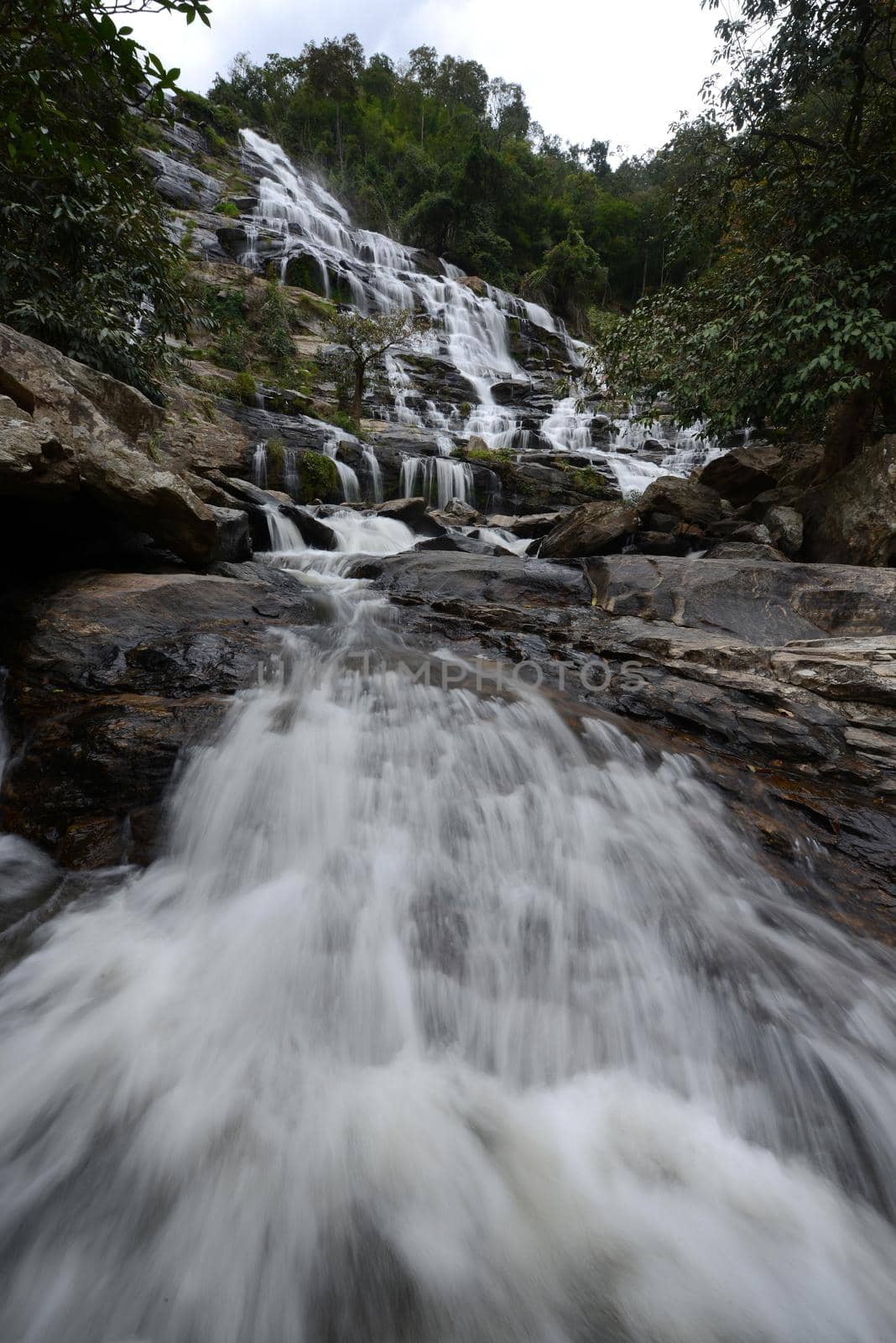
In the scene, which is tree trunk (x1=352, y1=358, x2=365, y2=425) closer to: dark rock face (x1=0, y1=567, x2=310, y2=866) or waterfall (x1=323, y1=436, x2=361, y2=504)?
waterfall (x1=323, y1=436, x2=361, y2=504)

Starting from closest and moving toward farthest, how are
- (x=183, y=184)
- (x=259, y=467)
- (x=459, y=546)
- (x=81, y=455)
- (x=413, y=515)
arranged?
1. (x=81, y=455)
2. (x=459, y=546)
3. (x=413, y=515)
4. (x=259, y=467)
5. (x=183, y=184)

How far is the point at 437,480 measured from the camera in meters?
12.7

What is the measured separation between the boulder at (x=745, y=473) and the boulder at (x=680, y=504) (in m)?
0.84

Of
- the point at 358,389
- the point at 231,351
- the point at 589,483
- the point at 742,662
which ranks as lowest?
the point at 742,662


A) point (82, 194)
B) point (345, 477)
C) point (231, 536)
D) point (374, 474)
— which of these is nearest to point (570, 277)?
point (374, 474)

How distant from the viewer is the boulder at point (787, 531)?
691 centimetres

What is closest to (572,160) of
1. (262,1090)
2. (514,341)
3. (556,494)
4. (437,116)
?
(437,116)

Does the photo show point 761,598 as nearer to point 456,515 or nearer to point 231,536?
point 231,536

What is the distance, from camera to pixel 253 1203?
1342 mm

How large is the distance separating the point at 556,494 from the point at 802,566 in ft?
28.0

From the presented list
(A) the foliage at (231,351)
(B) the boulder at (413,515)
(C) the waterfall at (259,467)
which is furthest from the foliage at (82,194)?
(A) the foliage at (231,351)

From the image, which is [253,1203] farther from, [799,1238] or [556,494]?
[556,494]

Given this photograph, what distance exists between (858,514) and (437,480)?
28.8 ft

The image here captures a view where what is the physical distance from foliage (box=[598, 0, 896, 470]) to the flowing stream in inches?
231
